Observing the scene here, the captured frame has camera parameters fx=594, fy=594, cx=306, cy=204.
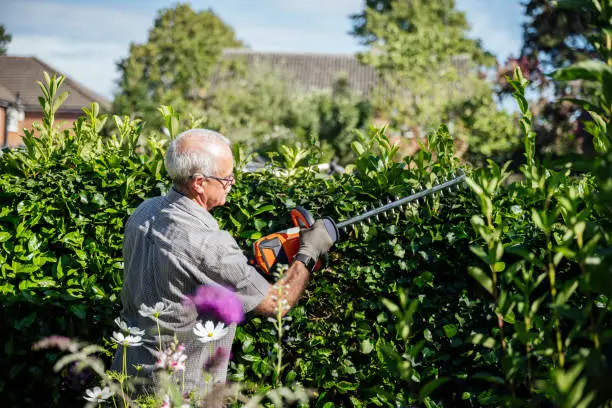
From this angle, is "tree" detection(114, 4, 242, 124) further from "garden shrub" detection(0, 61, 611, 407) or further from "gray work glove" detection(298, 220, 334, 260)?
"gray work glove" detection(298, 220, 334, 260)

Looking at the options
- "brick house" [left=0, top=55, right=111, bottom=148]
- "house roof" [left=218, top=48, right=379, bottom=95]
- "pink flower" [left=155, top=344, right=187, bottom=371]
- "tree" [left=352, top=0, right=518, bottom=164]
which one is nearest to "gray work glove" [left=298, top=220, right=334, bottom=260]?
"pink flower" [left=155, top=344, right=187, bottom=371]

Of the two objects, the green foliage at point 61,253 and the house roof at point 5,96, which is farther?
the house roof at point 5,96

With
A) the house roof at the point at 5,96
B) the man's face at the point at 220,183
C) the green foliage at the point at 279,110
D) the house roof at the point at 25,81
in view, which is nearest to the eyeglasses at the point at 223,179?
the man's face at the point at 220,183

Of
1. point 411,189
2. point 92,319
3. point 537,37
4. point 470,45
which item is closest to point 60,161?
point 92,319

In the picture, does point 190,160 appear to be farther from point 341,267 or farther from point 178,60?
point 178,60

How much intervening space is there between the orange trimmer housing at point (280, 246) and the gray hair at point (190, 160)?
16.0 inches

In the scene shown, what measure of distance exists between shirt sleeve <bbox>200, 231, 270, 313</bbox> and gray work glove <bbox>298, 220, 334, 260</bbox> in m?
0.26

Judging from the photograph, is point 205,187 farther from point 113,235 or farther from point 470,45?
point 470,45

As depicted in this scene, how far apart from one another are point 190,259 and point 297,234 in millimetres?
559

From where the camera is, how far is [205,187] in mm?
2635

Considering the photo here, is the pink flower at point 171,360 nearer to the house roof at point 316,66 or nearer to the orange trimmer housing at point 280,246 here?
the orange trimmer housing at point 280,246

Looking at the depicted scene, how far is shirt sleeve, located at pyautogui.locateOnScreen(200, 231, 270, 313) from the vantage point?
2.42 metres

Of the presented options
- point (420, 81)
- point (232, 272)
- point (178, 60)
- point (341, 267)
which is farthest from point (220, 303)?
point (178, 60)

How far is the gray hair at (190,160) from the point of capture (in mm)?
2596
